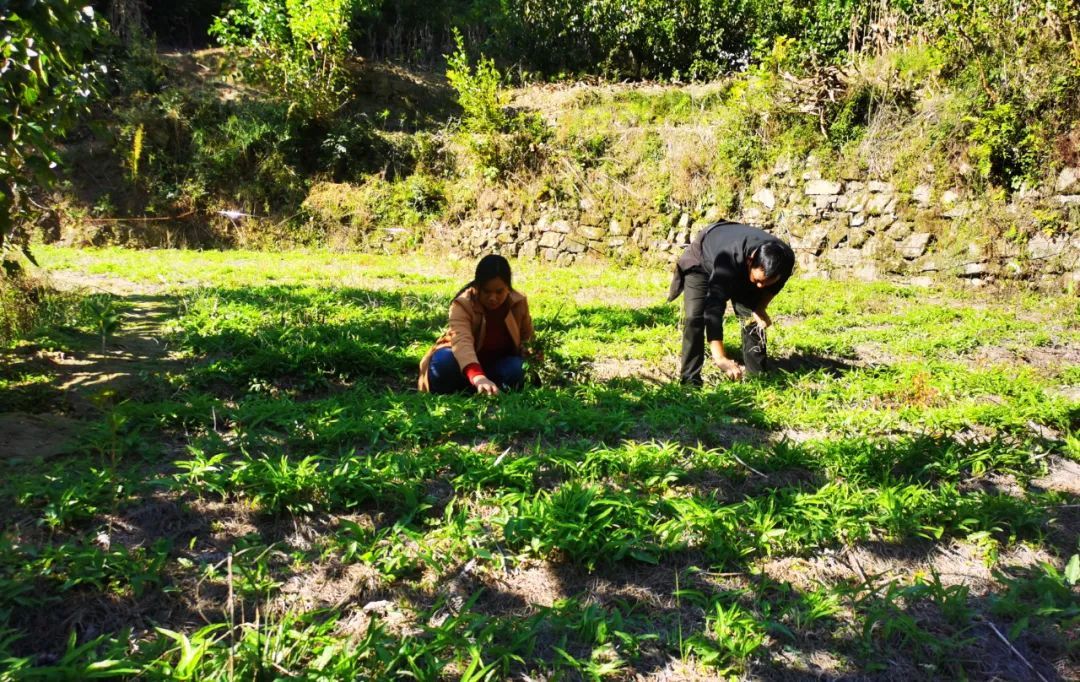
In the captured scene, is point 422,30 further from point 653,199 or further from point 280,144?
point 653,199

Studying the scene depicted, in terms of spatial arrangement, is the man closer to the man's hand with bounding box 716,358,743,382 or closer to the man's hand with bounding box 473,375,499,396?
the man's hand with bounding box 716,358,743,382

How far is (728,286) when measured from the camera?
4652 millimetres

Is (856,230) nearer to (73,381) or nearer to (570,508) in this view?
(570,508)

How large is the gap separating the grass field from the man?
27 cm

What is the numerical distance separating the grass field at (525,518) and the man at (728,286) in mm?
274

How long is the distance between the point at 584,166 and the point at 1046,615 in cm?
1105

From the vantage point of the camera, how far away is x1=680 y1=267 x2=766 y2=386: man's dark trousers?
466 cm

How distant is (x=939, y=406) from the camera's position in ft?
13.6

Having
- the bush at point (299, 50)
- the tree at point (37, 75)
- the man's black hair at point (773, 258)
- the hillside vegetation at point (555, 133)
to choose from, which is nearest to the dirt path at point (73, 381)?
the tree at point (37, 75)

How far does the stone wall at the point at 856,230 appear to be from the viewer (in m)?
8.03

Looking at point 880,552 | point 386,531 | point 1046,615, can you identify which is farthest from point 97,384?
point 1046,615

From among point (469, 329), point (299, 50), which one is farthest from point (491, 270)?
point (299, 50)

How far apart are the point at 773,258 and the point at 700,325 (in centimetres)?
70

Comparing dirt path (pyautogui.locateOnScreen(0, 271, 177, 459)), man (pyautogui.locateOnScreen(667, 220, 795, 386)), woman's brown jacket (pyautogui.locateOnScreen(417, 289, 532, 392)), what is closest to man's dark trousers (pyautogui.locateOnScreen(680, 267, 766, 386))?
man (pyautogui.locateOnScreen(667, 220, 795, 386))
